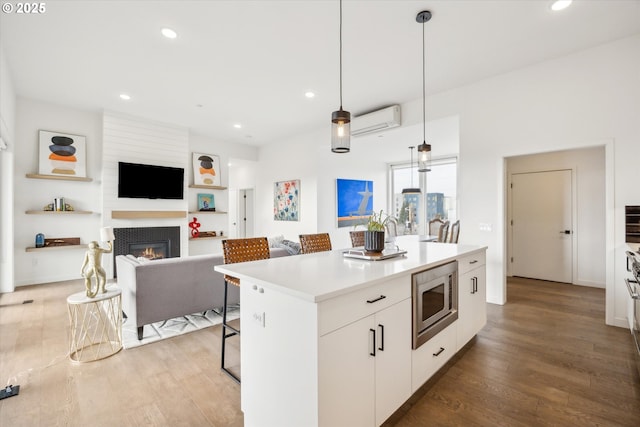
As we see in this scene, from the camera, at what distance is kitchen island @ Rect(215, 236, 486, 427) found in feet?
4.22

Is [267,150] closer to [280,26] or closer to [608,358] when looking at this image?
[280,26]

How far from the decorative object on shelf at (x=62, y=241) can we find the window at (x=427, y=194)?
6.53m

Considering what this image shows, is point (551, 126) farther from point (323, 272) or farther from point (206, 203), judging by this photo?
point (206, 203)

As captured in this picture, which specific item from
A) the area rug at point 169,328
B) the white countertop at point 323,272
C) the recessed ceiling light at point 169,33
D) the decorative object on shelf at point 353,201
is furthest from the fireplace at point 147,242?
the white countertop at point 323,272

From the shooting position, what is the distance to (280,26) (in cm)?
290

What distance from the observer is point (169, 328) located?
10.4 ft

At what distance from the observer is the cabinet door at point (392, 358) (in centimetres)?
155

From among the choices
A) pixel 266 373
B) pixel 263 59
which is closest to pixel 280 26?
pixel 263 59

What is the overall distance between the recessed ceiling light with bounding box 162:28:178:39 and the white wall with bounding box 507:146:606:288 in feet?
18.1

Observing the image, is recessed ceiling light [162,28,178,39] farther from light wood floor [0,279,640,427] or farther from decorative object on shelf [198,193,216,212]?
decorative object on shelf [198,193,216,212]

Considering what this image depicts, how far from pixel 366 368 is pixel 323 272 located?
0.53 m

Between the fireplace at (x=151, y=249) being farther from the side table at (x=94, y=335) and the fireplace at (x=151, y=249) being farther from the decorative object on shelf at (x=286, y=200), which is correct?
the side table at (x=94, y=335)

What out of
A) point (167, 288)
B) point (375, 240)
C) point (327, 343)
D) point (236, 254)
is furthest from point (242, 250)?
point (327, 343)

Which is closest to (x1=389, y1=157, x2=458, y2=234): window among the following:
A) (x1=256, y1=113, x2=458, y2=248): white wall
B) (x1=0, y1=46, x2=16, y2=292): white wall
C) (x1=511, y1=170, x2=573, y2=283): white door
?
(x1=256, y1=113, x2=458, y2=248): white wall
